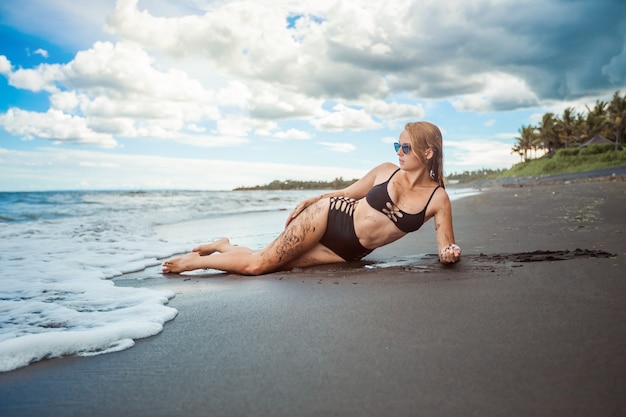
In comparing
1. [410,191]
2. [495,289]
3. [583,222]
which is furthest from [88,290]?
[583,222]

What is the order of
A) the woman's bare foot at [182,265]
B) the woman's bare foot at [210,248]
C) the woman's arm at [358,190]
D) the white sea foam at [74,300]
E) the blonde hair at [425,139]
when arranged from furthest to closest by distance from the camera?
the woman's bare foot at [210,248] < the woman's bare foot at [182,265] < the woman's arm at [358,190] < the blonde hair at [425,139] < the white sea foam at [74,300]

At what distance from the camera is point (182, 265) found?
4.29 m

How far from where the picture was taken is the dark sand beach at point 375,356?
1.33 meters

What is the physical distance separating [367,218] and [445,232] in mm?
643

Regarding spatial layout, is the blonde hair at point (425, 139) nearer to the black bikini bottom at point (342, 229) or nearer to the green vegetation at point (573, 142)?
the black bikini bottom at point (342, 229)

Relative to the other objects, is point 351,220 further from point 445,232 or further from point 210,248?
point 210,248

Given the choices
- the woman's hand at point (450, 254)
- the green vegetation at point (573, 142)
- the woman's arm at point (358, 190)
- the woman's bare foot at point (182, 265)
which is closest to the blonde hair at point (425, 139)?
the woman's arm at point (358, 190)

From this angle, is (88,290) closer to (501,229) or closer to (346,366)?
(346,366)

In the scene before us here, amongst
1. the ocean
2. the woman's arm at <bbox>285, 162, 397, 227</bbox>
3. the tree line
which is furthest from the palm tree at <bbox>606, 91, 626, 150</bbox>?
the ocean

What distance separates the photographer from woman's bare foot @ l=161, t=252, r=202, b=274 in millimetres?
4258

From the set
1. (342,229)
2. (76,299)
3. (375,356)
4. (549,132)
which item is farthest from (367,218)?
(549,132)

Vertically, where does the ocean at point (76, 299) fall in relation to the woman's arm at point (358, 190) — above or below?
below

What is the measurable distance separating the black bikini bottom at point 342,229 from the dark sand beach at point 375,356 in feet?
2.63

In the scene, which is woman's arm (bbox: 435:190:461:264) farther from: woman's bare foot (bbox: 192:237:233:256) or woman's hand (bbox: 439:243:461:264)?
woman's bare foot (bbox: 192:237:233:256)
